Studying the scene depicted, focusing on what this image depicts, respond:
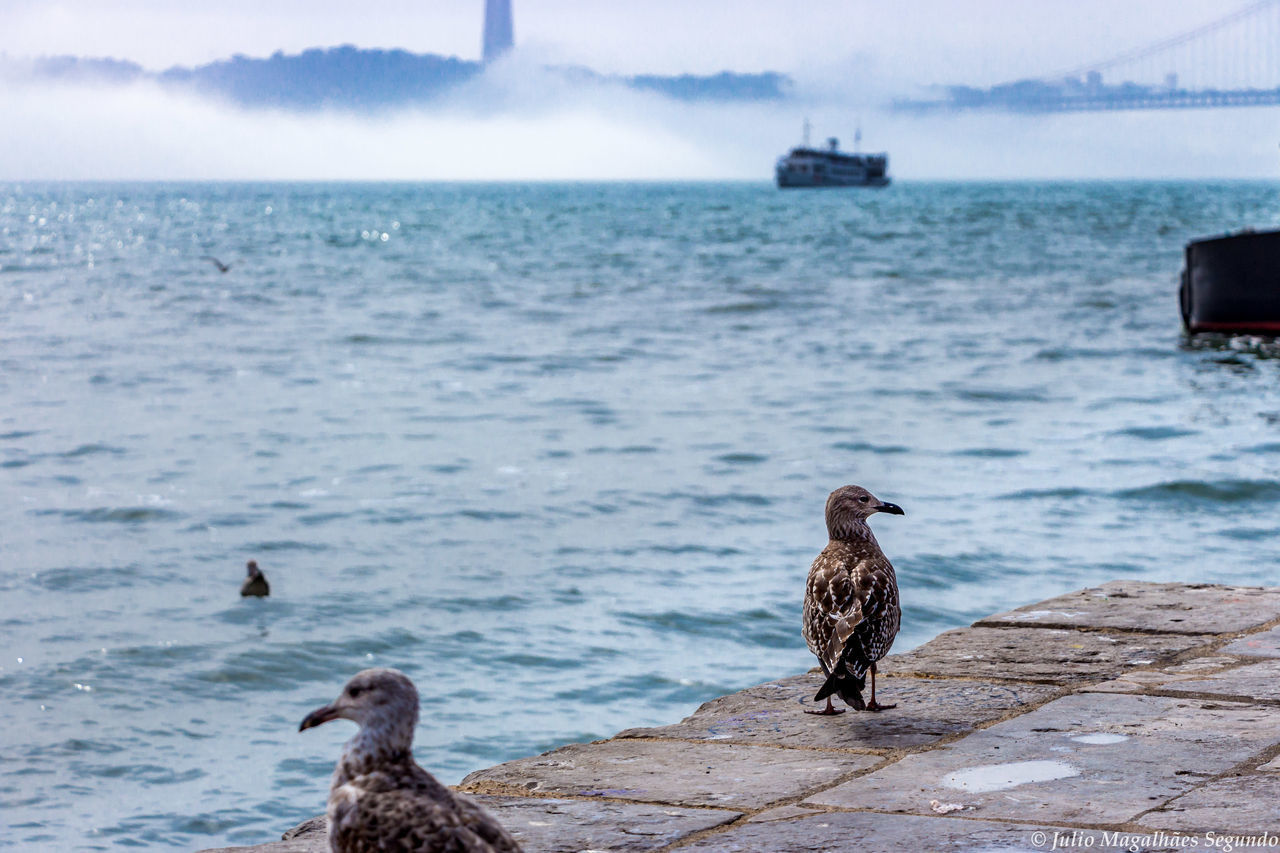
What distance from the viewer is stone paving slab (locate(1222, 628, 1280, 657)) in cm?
454

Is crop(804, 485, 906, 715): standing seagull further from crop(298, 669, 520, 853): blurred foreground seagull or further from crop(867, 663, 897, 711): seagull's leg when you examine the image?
crop(298, 669, 520, 853): blurred foreground seagull

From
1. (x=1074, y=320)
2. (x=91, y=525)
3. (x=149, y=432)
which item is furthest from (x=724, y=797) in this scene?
(x=1074, y=320)

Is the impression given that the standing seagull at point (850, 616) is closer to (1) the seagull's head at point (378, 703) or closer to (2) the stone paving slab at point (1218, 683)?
(2) the stone paving slab at point (1218, 683)

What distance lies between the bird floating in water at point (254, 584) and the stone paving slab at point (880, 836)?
5906 mm

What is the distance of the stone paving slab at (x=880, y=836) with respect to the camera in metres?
2.97

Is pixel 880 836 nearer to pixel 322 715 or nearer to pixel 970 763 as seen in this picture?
pixel 970 763

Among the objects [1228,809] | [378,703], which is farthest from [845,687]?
[378,703]

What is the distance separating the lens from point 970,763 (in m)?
3.59

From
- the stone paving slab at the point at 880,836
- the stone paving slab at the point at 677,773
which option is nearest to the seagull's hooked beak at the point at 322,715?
the stone paving slab at the point at 880,836

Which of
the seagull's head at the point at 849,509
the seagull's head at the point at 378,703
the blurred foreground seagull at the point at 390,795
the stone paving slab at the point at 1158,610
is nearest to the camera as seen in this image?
the blurred foreground seagull at the point at 390,795

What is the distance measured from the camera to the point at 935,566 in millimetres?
8875

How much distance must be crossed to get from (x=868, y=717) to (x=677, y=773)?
0.66m

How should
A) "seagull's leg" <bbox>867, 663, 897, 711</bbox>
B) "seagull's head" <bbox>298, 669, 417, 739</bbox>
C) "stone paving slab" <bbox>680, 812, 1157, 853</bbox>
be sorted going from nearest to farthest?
1. "seagull's head" <bbox>298, 669, 417, 739</bbox>
2. "stone paving slab" <bbox>680, 812, 1157, 853</bbox>
3. "seagull's leg" <bbox>867, 663, 897, 711</bbox>

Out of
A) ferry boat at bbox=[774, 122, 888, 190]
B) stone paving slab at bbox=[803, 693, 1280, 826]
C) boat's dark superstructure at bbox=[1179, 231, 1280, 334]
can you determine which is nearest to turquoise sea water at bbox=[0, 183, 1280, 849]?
boat's dark superstructure at bbox=[1179, 231, 1280, 334]
